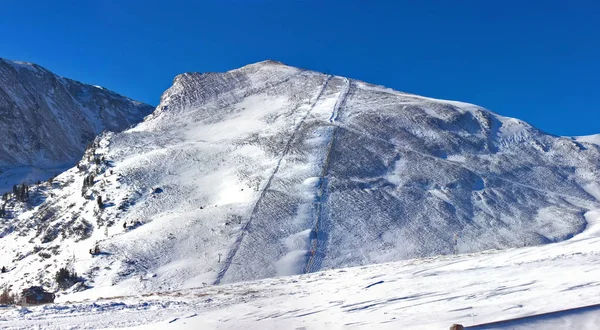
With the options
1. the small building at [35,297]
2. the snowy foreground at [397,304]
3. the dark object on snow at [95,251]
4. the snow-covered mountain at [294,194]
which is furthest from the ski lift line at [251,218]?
the snowy foreground at [397,304]

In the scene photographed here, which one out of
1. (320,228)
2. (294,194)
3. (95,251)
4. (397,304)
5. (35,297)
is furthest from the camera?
(294,194)

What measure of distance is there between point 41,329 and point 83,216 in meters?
35.5

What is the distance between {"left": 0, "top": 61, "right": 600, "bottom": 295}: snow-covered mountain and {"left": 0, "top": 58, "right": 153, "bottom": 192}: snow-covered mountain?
47.2 meters

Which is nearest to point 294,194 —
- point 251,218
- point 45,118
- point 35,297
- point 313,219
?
point 313,219

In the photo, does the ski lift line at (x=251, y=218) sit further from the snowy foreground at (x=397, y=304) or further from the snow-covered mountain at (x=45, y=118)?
the snow-covered mountain at (x=45, y=118)

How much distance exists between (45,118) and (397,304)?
13633 centimetres

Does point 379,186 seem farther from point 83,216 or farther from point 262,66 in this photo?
point 262,66

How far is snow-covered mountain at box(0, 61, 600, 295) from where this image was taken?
137ft

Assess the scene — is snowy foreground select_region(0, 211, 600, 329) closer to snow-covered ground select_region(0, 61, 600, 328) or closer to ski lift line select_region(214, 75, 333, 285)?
snow-covered ground select_region(0, 61, 600, 328)

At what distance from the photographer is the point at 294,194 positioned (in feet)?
168

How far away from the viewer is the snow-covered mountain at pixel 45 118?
11638cm

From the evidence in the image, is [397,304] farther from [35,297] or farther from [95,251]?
[95,251]

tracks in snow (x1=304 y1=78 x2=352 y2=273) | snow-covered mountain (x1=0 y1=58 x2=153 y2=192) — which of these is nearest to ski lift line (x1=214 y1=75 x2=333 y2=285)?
tracks in snow (x1=304 y1=78 x2=352 y2=273)

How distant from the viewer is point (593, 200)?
59.5 metres
